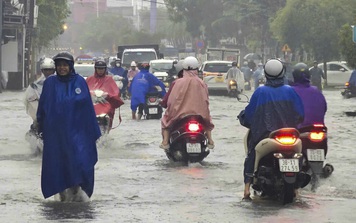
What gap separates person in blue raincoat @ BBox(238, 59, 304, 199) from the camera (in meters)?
11.6

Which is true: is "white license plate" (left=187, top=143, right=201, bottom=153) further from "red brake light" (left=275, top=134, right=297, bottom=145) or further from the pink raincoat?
"red brake light" (left=275, top=134, right=297, bottom=145)

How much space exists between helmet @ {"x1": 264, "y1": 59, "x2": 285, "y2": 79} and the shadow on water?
2224 millimetres

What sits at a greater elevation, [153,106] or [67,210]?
[67,210]

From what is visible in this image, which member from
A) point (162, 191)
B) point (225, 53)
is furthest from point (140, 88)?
point (225, 53)

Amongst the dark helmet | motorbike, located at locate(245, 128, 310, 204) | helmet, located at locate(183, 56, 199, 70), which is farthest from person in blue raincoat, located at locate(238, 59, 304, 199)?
helmet, located at locate(183, 56, 199, 70)

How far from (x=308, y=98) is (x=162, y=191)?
229 cm

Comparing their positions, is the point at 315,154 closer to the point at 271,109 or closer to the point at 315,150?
the point at 315,150

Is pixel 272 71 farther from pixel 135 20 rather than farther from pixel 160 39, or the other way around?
pixel 135 20

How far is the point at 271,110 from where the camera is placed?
11594 millimetres

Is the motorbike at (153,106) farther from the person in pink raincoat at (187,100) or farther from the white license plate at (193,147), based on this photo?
the white license plate at (193,147)

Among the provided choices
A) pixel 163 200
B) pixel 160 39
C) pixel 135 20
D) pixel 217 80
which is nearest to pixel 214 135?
pixel 163 200

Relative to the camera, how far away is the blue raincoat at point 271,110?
11.6 metres

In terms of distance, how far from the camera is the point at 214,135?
2289cm

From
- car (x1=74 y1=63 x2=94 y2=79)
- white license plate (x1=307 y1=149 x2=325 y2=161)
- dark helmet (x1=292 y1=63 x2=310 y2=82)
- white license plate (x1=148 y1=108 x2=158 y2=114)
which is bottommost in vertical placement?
white license plate (x1=148 y1=108 x2=158 y2=114)
